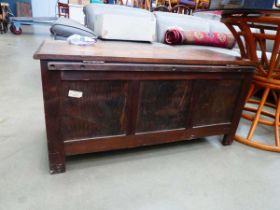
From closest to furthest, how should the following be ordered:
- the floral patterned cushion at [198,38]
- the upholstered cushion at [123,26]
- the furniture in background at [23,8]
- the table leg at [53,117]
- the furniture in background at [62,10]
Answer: the table leg at [53,117] < the upholstered cushion at [123,26] < the floral patterned cushion at [198,38] < the furniture in background at [62,10] < the furniture in background at [23,8]

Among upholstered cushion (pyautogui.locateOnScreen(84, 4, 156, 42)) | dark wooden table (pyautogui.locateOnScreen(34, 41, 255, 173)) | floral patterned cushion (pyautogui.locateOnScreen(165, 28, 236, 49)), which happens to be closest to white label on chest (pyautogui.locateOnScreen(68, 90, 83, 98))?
dark wooden table (pyautogui.locateOnScreen(34, 41, 255, 173))

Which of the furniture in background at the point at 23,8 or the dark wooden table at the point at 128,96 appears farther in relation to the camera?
the furniture in background at the point at 23,8

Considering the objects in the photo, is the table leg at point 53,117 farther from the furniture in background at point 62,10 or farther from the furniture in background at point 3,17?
the furniture in background at point 62,10

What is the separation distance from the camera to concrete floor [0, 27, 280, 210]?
919 millimetres

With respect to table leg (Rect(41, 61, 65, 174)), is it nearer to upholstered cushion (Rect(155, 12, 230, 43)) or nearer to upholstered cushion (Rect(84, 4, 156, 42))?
upholstered cushion (Rect(84, 4, 156, 42))

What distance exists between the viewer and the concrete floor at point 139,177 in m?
0.92

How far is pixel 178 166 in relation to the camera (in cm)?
119

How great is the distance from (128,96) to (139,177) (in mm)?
413

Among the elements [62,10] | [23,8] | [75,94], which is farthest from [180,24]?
[23,8]

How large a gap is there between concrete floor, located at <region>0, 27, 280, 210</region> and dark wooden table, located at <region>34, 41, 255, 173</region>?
0.36ft

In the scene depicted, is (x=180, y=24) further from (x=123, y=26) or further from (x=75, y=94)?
(x=75, y=94)

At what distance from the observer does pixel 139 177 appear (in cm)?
107

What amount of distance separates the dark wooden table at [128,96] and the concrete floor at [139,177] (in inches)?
4.3

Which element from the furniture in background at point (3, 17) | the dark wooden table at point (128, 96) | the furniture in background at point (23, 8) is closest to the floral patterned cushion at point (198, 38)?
the dark wooden table at point (128, 96)
